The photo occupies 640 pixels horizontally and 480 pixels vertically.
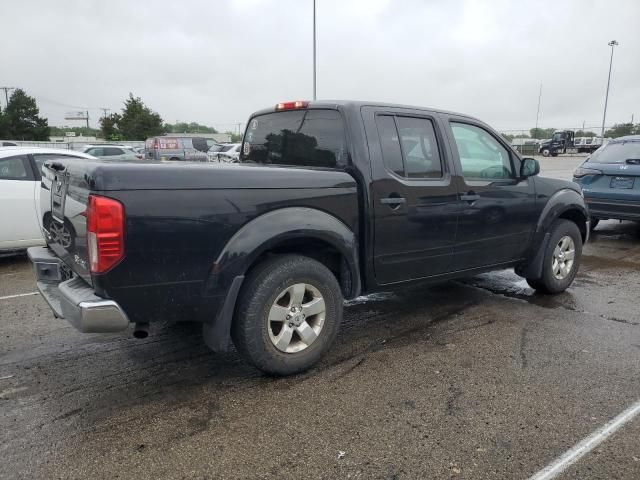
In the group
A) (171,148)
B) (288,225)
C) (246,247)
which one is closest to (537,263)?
(288,225)

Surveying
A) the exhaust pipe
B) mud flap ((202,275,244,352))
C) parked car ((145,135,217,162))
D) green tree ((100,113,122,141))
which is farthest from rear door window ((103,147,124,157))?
green tree ((100,113,122,141))

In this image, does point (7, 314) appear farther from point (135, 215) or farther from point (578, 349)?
point (578, 349)

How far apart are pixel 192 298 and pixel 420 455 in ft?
5.01

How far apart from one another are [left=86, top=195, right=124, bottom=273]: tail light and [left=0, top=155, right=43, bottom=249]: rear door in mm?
4538

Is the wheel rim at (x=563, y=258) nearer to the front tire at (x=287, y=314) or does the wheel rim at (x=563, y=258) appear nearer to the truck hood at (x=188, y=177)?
the front tire at (x=287, y=314)

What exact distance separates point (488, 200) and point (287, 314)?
2188 millimetres

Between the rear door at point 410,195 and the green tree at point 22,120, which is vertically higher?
the green tree at point 22,120

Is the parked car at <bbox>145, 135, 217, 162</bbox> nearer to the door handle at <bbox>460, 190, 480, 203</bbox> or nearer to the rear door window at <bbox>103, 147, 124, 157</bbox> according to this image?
the rear door window at <bbox>103, 147, 124, 157</bbox>

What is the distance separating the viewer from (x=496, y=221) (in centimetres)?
463

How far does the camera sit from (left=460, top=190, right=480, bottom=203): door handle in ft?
A: 14.2

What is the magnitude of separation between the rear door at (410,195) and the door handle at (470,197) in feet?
0.31

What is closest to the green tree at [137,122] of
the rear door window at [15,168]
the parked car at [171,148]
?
the parked car at [171,148]

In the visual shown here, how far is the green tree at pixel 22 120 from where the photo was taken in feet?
172

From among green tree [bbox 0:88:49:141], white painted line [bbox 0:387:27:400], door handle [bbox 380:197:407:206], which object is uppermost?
green tree [bbox 0:88:49:141]
